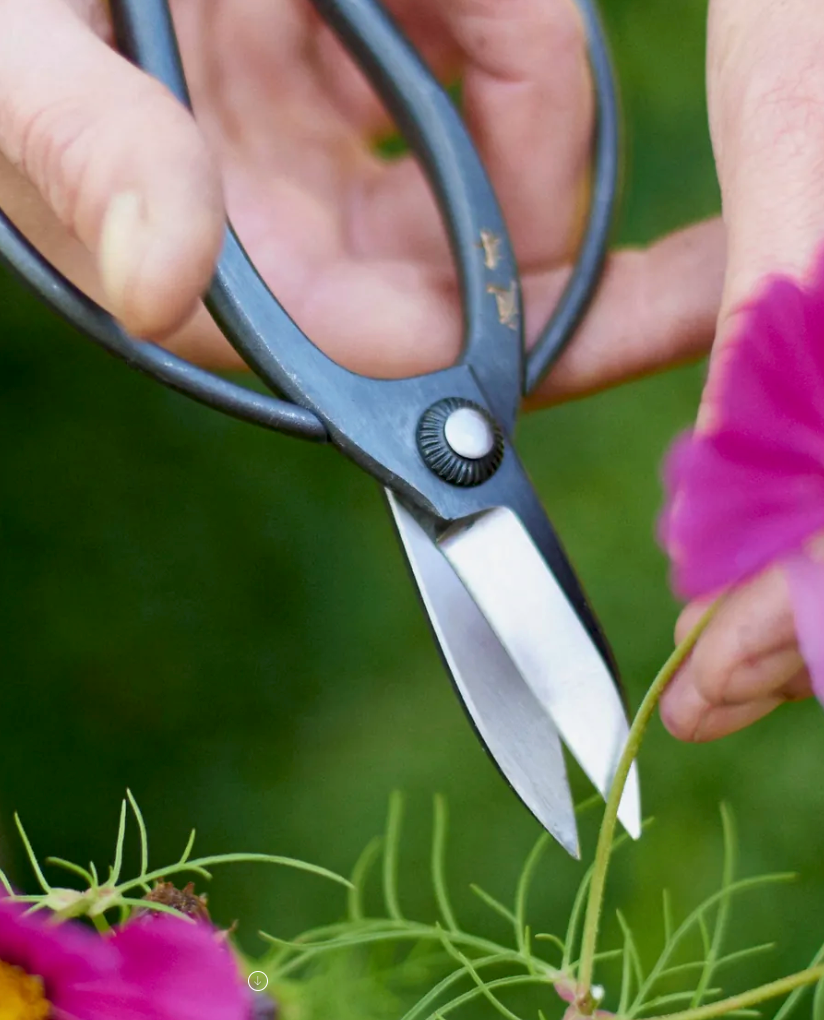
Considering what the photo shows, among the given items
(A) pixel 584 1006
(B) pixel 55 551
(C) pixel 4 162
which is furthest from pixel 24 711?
(A) pixel 584 1006

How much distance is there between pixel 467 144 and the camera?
0.40m

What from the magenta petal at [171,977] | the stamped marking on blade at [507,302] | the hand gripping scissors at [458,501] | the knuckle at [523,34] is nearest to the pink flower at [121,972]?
the magenta petal at [171,977]

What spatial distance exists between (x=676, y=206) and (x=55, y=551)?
39cm

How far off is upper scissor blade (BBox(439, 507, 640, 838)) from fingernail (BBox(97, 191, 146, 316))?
122 mm

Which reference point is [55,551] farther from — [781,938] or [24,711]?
[781,938]

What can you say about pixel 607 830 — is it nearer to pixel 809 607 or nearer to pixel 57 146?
pixel 809 607

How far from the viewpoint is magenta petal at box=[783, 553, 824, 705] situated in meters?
0.22

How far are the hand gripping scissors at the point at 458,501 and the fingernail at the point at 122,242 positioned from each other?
5cm

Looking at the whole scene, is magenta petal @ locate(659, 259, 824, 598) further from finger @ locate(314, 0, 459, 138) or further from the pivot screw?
finger @ locate(314, 0, 459, 138)

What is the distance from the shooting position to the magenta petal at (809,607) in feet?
0.71

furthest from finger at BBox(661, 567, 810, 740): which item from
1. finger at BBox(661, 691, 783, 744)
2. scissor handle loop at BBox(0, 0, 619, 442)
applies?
scissor handle loop at BBox(0, 0, 619, 442)

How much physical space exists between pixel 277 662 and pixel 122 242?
0.37 metres

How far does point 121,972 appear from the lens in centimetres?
25

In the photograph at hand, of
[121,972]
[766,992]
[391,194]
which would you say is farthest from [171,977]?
[391,194]
